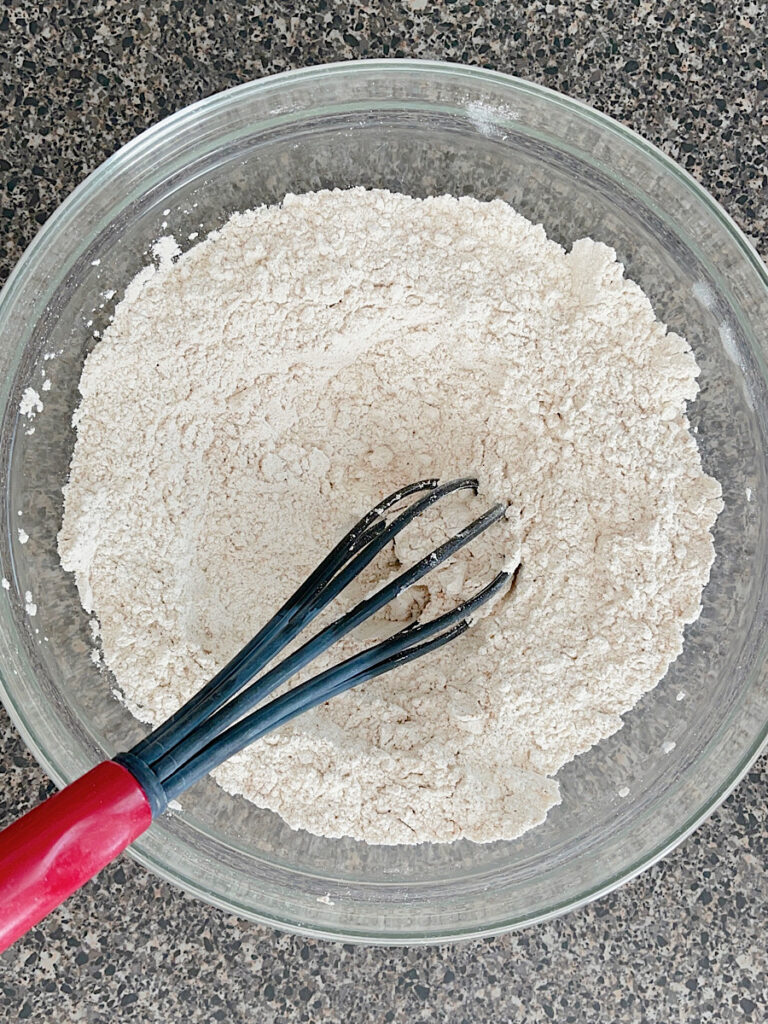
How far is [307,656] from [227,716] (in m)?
0.10

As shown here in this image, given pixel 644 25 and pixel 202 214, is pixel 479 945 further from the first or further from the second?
pixel 644 25

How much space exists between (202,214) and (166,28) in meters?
0.24

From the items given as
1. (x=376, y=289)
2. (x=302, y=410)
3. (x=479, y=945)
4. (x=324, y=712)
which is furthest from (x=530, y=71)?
(x=479, y=945)

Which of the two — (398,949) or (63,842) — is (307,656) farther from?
(398,949)

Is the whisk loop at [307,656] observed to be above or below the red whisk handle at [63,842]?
above

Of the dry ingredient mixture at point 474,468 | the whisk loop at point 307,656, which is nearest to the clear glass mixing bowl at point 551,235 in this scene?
the dry ingredient mixture at point 474,468

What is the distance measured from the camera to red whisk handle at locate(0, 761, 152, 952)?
2.21ft

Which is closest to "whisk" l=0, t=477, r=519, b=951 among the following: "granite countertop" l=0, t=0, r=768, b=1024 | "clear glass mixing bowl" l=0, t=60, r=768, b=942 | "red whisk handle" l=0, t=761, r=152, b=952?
"red whisk handle" l=0, t=761, r=152, b=952

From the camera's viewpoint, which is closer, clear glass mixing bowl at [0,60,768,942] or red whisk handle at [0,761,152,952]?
red whisk handle at [0,761,152,952]

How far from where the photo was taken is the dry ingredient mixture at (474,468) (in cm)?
91

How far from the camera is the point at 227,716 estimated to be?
0.80 metres

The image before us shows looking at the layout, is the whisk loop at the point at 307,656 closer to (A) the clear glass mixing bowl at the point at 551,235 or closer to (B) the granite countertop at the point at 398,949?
(A) the clear glass mixing bowl at the point at 551,235

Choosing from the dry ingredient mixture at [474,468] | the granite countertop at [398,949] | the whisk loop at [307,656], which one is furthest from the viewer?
the granite countertop at [398,949]

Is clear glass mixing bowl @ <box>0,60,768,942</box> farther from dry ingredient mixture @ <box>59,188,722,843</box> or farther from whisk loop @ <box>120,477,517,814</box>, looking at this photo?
whisk loop @ <box>120,477,517,814</box>
